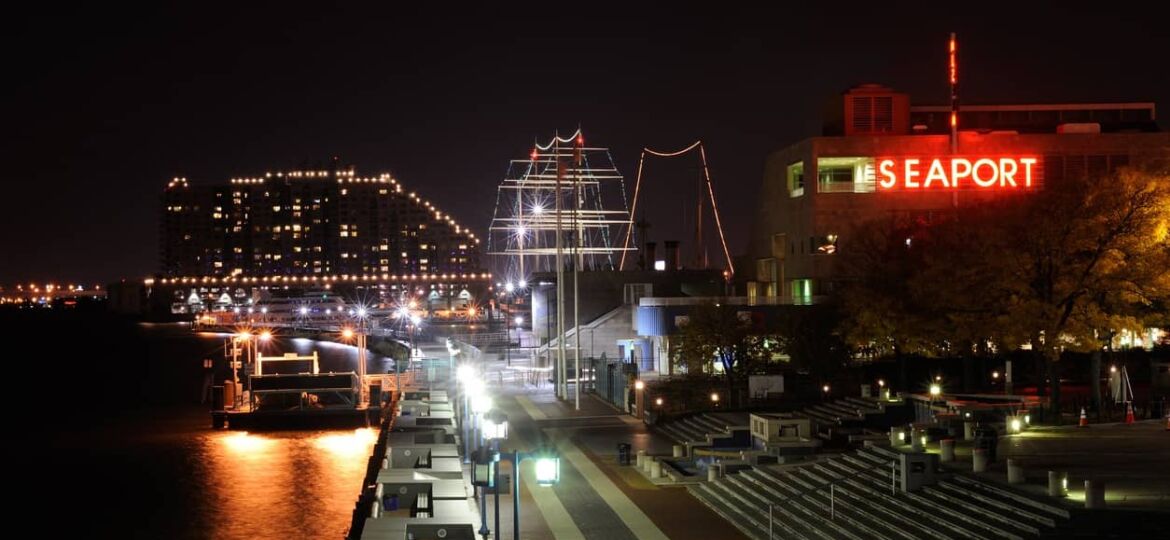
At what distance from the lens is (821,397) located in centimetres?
5038

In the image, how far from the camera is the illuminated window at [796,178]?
70688mm

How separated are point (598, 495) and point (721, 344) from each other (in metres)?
22.4

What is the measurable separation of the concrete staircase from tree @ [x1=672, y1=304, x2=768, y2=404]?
20944 millimetres

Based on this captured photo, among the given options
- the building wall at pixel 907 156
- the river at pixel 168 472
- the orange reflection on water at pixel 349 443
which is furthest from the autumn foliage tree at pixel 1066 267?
the orange reflection on water at pixel 349 443

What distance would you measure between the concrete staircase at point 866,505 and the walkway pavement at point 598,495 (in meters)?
0.86

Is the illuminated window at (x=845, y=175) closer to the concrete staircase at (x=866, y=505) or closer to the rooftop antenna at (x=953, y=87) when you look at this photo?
the rooftop antenna at (x=953, y=87)

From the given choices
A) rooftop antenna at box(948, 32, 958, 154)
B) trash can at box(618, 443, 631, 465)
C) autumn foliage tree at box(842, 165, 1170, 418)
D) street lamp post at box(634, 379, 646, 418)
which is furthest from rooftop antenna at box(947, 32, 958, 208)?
trash can at box(618, 443, 631, 465)

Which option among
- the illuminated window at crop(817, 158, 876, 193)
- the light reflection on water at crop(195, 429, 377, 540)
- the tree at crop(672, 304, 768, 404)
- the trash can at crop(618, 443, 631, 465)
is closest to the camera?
the trash can at crop(618, 443, 631, 465)

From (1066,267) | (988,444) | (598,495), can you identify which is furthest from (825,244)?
(988,444)

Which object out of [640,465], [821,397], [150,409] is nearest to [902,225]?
[821,397]

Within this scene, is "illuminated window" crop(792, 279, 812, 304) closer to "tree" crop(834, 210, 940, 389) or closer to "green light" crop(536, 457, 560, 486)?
"tree" crop(834, 210, 940, 389)

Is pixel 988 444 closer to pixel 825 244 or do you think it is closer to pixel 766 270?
pixel 825 244

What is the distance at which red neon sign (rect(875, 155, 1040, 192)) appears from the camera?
67.8 meters

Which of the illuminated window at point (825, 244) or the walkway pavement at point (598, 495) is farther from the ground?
the illuminated window at point (825, 244)
